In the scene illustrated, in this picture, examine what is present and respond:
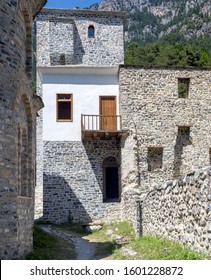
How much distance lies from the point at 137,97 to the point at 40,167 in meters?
7.16

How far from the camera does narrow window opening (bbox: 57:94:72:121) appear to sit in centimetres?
2356

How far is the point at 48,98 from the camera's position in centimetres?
2344

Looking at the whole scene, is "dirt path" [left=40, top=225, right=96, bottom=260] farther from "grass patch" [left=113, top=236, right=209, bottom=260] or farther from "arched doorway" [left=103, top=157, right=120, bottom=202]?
"arched doorway" [left=103, top=157, right=120, bottom=202]

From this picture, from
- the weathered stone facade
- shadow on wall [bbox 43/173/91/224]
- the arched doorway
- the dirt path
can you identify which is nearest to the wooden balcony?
the arched doorway

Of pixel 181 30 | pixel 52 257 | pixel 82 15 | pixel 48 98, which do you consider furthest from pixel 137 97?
pixel 181 30

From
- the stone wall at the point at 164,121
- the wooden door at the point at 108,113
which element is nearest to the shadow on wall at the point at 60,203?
the stone wall at the point at 164,121

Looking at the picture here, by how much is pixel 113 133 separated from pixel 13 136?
486 inches

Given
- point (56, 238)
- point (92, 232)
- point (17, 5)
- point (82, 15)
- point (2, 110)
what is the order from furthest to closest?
point (82, 15), point (92, 232), point (56, 238), point (17, 5), point (2, 110)

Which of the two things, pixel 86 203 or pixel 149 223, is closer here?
pixel 149 223

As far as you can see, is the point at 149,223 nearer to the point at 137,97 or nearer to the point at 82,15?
the point at 137,97

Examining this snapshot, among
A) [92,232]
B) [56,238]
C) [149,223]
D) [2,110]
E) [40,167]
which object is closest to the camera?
[2,110]

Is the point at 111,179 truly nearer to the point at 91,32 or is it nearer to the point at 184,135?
the point at 184,135

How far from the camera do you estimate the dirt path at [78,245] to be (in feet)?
44.7

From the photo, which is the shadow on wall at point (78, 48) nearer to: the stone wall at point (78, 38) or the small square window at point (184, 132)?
the stone wall at point (78, 38)
